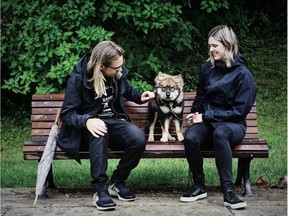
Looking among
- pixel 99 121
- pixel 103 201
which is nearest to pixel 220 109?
pixel 99 121

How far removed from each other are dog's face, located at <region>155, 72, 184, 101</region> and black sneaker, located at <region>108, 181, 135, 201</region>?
3.36 feet

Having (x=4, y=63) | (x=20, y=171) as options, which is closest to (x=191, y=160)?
(x=20, y=171)

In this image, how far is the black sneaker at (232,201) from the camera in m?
4.56

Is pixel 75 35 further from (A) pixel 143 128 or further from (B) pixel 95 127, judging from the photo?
(B) pixel 95 127

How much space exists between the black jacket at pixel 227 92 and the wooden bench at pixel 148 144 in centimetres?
26

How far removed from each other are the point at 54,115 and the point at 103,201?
4.93ft

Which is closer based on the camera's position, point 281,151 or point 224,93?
point 224,93

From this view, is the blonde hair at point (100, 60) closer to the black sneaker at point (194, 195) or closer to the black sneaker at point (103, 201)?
the black sneaker at point (103, 201)

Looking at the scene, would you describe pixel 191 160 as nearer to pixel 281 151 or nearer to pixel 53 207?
pixel 53 207

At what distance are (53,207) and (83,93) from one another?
3.49ft

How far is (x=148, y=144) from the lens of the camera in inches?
201

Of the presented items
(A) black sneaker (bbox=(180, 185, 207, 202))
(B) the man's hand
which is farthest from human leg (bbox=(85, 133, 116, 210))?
(B) the man's hand

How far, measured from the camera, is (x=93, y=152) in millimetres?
4723

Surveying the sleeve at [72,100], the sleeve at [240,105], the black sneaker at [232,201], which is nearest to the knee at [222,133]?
the sleeve at [240,105]
